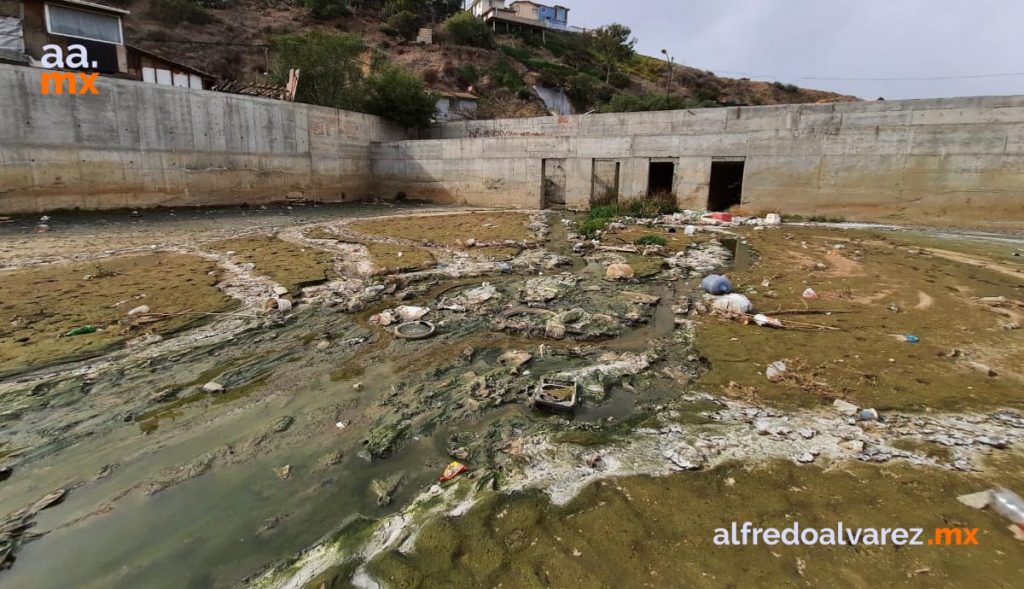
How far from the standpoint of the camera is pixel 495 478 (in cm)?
255

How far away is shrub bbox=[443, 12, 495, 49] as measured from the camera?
36625 millimetres

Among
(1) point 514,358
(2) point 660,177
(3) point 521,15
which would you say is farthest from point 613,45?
(1) point 514,358

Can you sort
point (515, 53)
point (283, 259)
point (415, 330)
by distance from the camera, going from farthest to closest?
point (515, 53) < point (283, 259) < point (415, 330)

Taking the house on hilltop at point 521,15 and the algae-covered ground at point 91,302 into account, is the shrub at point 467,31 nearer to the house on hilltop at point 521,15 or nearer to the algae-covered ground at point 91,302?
the house on hilltop at point 521,15

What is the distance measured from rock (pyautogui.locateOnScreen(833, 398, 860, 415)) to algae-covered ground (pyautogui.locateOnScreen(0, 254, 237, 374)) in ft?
18.8

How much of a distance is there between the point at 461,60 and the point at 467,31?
14.6 ft

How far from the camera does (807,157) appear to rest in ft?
39.9

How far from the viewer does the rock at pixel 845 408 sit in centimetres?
306

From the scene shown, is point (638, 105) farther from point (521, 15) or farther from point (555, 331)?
point (555, 331)

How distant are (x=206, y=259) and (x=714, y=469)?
8079 mm

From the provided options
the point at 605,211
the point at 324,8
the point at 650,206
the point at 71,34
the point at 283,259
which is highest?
the point at 324,8

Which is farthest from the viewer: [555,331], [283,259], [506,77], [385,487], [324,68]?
[506,77]

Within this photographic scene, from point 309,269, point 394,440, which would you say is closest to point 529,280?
point 309,269

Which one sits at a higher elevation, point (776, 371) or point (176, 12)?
point (176, 12)
